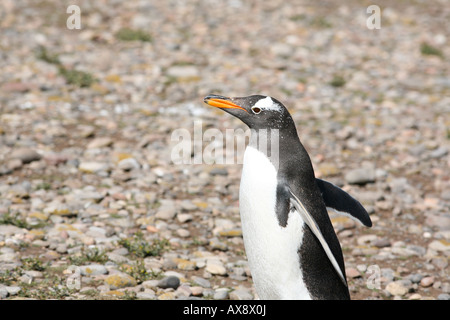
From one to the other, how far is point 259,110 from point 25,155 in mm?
3307

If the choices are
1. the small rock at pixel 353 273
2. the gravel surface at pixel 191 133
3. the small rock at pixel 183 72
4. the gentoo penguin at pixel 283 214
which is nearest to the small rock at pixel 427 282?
the gravel surface at pixel 191 133

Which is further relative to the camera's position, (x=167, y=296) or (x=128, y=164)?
(x=128, y=164)

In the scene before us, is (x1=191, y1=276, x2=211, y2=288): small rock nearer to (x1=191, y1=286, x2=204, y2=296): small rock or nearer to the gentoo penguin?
(x1=191, y1=286, x2=204, y2=296): small rock

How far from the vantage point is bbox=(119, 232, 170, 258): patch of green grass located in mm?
5004

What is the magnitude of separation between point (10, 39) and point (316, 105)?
15.3ft

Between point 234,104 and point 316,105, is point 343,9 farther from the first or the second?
point 234,104

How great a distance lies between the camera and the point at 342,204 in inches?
165

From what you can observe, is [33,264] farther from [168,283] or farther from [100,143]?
[100,143]

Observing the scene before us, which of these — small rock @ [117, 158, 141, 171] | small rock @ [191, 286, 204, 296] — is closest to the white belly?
small rock @ [191, 286, 204, 296]

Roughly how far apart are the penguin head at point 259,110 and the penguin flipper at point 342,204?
55 centimetres

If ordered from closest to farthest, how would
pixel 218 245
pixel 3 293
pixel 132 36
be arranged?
pixel 3 293 < pixel 218 245 < pixel 132 36

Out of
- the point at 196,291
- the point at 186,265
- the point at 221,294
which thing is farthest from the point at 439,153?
the point at 196,291

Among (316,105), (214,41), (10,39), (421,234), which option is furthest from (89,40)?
(421,234)

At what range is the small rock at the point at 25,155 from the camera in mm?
6344
